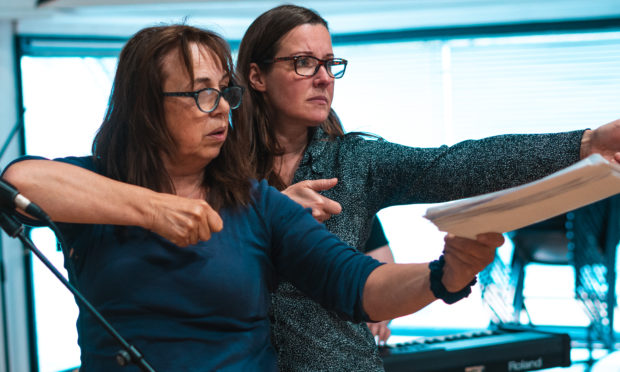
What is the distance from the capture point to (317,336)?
1.33 metres

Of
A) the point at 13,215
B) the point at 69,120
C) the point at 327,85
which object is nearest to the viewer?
the point at 13,215

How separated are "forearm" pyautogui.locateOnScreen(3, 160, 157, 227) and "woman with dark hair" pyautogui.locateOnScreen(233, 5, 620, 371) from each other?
37 centimetres

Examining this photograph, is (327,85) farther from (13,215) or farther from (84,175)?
(13,215)

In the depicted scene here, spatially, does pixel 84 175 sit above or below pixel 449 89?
below

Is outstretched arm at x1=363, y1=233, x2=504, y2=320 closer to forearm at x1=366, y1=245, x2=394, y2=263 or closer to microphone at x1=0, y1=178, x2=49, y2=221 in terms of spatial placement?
microphone at x1=0, y1=178, x2=49, y2=221

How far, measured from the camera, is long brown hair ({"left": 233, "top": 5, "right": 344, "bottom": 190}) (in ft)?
4.91

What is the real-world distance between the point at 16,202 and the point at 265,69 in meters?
0.79

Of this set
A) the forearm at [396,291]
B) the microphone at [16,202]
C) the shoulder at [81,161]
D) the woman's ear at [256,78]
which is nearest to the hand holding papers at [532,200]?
the forearm at [396,291]

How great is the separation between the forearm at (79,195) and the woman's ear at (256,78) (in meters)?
0.61

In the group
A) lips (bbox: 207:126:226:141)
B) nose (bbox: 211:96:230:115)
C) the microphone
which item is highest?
nose (bbox: 211:96:230:115)

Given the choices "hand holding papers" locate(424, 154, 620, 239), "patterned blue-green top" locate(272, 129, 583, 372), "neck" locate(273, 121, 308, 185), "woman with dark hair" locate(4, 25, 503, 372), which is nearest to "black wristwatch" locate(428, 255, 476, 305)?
"woman with dark hair" locate(4, 25, 503, 372)

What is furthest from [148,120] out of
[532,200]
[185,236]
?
[532,200]

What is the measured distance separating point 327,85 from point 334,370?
0.68 m

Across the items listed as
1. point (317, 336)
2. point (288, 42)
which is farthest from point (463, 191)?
point (288, 42)
